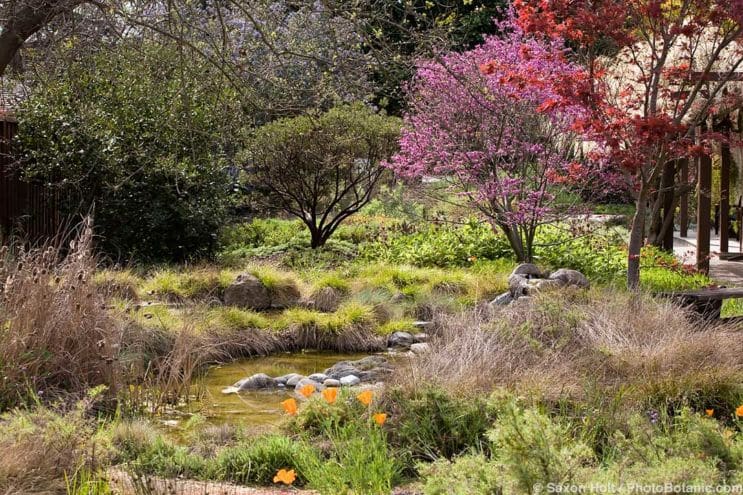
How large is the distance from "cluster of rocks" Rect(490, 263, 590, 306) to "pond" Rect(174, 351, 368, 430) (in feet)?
6.02

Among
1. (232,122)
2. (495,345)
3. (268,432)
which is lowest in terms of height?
(268,432)

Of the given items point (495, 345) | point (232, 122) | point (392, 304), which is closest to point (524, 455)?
point (495, 345)

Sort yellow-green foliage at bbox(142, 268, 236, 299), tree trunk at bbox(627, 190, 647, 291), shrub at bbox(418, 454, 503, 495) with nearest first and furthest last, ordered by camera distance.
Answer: shrub at bbox(418, 454, 503, 495) < tree trunk at bbox(627, 190, 647, 291) < yellow-green foliage at bbox(142, 268, 236, 299)

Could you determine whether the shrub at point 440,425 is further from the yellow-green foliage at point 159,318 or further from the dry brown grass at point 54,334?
the yellow-green foliage at point 159,318

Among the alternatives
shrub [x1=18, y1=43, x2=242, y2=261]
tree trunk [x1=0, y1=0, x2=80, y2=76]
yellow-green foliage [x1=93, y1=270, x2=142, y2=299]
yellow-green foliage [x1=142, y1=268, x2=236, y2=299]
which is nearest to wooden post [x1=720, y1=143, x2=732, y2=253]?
shrub [x1=18, y1=43, x2=242, y2=261]

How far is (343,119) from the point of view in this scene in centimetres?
1305

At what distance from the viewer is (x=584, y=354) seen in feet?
19.6

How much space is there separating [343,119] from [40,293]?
7897 millimetres

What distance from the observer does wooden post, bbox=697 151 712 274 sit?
11148 millimetres

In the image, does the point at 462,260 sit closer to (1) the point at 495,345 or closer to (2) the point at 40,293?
(1) the point at 495,345

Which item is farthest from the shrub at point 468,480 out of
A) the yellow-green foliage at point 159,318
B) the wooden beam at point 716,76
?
the wooden beam at point 716,76

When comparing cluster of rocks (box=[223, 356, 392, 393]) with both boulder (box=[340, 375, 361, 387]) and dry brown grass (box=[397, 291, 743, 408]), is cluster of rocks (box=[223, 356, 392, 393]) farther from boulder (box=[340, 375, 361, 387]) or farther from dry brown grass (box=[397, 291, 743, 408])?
dry brown grass (box=[397, 291, 743, 408])

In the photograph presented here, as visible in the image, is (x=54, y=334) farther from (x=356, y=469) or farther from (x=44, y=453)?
(x=356, y=469)

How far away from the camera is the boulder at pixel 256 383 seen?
7148 mm
